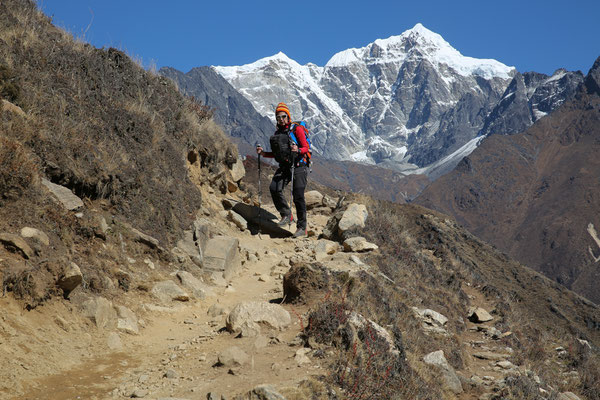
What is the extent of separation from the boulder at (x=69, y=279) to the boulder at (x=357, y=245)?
6609 millimetres

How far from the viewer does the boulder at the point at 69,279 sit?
4988 millimetres

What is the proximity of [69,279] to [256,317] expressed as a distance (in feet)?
7.04

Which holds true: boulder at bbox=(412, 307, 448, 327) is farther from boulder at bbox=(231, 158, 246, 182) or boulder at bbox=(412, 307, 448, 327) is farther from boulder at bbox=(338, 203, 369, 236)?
boulder at bbox=(231, 158, 246, 182)

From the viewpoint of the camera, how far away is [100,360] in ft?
15.4

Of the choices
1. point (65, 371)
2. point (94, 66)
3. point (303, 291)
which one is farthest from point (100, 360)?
point (94, 66)

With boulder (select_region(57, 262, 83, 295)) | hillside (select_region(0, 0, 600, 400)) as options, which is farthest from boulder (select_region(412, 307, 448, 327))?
boulder (select_region(57, 262, 83, 295))

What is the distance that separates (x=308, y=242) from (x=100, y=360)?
704 cm

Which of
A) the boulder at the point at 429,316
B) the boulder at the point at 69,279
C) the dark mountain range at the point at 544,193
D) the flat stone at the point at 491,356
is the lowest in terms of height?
the flat stone at the point at 491,356

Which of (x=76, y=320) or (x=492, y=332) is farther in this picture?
(x=492, y=332)

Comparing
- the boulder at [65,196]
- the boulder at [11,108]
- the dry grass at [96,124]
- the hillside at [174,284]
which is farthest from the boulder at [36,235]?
the boulder at [11,108]

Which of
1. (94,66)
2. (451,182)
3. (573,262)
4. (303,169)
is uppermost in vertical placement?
(451,182)

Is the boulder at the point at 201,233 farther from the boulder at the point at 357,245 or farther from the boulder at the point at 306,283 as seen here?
the boulder at the point at 357,245

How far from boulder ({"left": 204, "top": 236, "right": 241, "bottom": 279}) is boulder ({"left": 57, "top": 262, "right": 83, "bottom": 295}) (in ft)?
10.6

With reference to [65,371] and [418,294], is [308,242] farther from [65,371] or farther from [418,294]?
[65,371]
